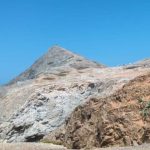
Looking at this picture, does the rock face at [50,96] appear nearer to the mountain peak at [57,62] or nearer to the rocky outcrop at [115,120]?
the mountain peak at [57,62]

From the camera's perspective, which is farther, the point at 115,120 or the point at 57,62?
the point at 57,62

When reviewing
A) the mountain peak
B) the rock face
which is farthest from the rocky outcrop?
the mountain peak

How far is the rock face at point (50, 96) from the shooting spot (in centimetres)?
2873

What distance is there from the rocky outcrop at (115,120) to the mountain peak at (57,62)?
1551cm

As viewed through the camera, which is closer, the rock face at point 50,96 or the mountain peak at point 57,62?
the rock face at point 50,96

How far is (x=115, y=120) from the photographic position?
1931 cm

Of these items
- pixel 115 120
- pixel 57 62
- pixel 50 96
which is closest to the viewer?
pixel 115 120

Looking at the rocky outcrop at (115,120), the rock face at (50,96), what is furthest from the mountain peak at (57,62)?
the rocky outcrop at (115,120)

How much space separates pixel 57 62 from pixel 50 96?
9968 millimetres

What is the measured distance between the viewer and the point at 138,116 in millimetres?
18922

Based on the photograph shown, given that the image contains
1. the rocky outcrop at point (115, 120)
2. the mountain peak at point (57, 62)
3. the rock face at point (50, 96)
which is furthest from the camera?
the mountain peak at point (57, 62)

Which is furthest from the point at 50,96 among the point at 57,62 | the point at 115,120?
the point at 115,120

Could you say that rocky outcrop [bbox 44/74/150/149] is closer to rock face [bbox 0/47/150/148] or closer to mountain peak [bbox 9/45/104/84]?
rock face [bbox 0/47/150/148]

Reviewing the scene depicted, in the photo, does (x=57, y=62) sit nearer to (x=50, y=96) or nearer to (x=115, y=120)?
(x=50, y=96)
